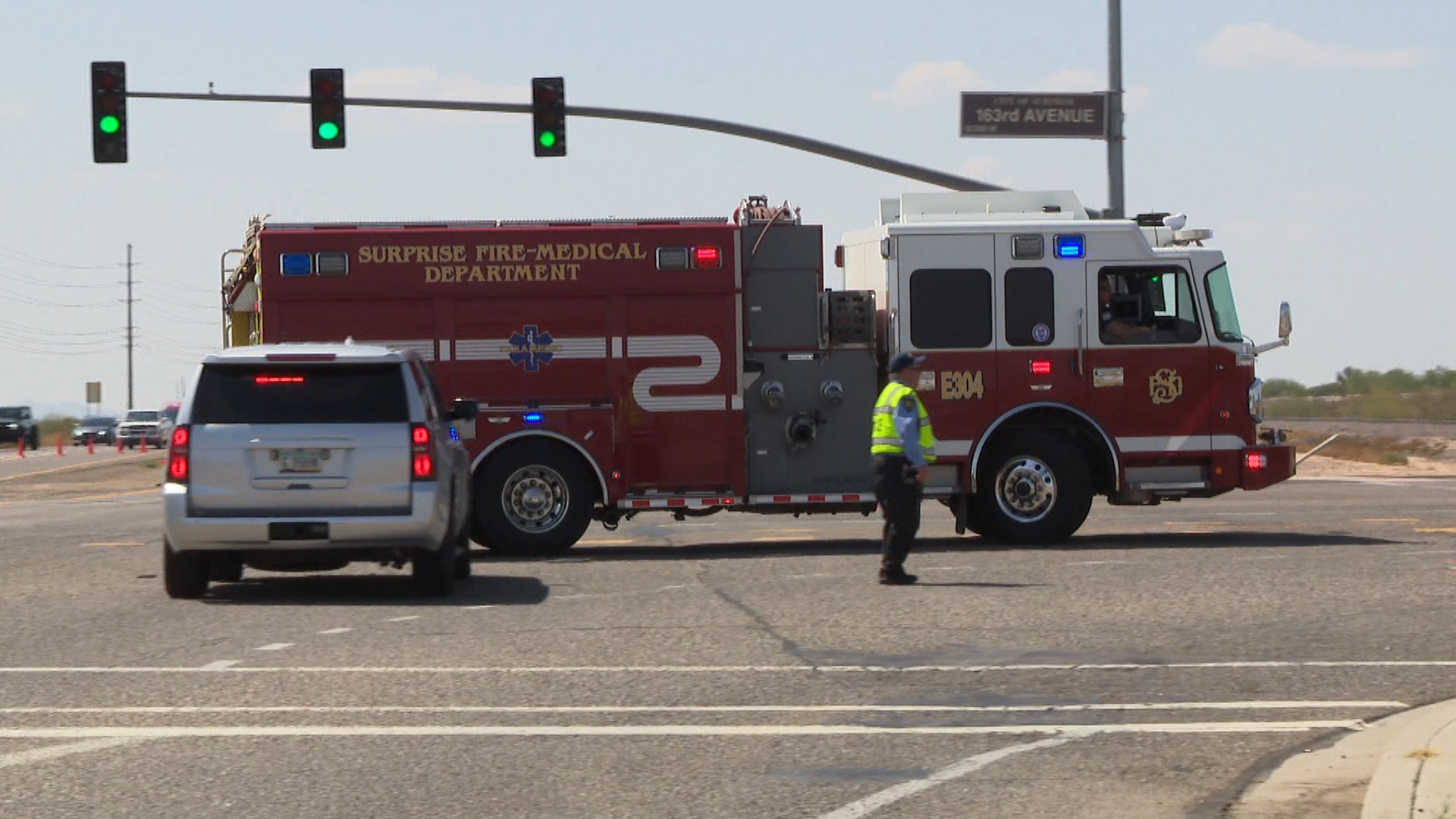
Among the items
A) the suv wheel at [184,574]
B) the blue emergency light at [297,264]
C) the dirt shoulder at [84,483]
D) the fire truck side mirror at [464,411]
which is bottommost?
the dirt shoulder at [84,483]

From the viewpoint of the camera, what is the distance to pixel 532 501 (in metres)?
18.6

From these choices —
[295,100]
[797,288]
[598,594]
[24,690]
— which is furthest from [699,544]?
[24,690]

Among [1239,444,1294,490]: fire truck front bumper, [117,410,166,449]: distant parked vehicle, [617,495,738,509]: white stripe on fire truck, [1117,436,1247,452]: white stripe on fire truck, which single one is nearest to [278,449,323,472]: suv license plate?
[617,495,738,509]: white stripe on fire truck

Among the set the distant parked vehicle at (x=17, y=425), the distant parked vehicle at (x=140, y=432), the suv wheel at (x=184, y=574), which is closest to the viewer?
the suv wheel at (x=184, y=574)

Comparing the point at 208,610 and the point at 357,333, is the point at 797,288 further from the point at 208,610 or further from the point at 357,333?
the point at 208,610

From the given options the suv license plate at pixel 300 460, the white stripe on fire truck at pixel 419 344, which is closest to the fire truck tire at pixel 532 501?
the white stripe on fire truck at pixel 419 344

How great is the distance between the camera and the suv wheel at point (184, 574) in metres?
14.5

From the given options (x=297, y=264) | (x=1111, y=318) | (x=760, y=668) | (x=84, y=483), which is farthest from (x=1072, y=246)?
(x=84, y=483)

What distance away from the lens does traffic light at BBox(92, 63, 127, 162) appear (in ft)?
82.6

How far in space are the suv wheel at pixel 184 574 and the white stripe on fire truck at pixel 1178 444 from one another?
28.4ft

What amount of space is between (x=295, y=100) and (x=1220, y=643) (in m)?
17.1

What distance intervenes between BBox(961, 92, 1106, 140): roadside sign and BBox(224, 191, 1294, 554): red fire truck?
786 centimetres

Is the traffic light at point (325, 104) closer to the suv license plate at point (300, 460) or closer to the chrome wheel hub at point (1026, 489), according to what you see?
the chrome wheel hub at point (1026, 489)

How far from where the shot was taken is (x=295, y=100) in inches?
1011
